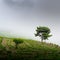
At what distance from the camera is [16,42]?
61.6m

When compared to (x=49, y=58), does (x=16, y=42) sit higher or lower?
higher

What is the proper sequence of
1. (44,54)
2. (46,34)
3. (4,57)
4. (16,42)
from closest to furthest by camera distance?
(4,57)
(44,54)
(16,42)
(46,34)

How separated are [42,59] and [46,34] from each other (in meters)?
49.5

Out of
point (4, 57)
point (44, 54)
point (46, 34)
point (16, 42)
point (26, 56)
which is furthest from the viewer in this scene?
point (46, 34)

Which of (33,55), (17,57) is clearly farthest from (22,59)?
(33,55)

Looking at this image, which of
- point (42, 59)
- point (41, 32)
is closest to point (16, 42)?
point (42, 59)

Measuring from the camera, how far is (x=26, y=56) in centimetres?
3731

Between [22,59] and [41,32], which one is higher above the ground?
[41,32]

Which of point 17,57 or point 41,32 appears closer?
point 17,57

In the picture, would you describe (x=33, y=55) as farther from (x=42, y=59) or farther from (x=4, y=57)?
(x=4, y=57)

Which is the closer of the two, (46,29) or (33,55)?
(33,55)

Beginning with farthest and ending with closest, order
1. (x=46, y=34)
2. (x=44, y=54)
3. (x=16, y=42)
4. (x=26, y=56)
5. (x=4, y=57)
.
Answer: (x=46, y=34), (x=16, y=42), (x=44, y=54), (x=26, y=56), (x=4, y=57)

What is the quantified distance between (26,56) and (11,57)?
9.08 feet

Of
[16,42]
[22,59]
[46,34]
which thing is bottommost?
[22,59]
